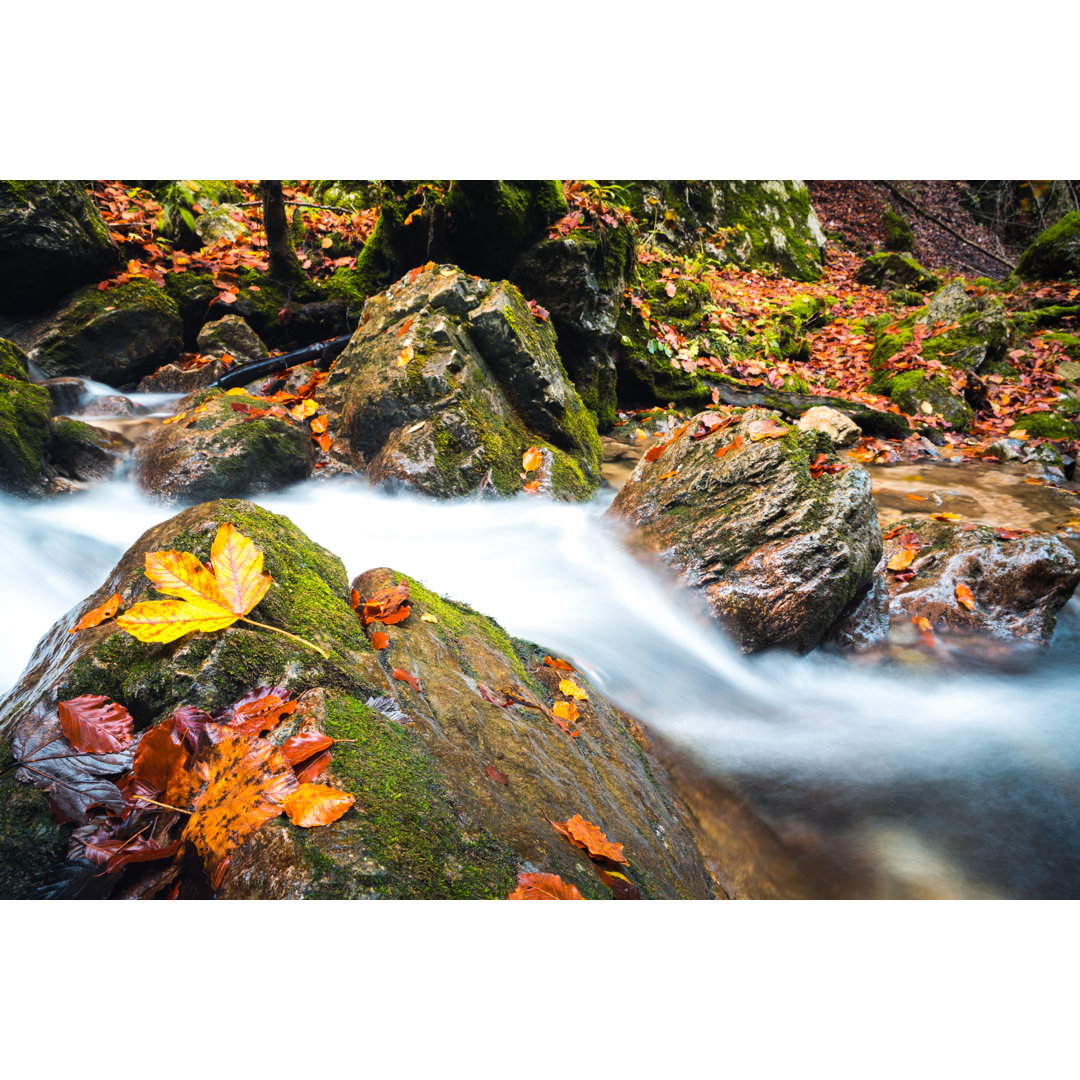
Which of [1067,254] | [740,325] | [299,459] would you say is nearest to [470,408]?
[299,459]

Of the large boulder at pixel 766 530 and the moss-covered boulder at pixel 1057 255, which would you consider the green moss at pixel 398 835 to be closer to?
the large boulder at pixel 766 530

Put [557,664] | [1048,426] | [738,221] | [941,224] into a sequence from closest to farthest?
[557,664], [1048,426], [738,221], [941,224]

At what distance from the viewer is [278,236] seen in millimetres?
7312

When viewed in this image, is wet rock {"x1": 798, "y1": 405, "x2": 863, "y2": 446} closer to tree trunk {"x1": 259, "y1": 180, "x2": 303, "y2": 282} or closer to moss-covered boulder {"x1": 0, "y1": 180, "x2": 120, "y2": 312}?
tree trunk {"x1": 259, "y1": 180, "x2": 303, "y2": 282}

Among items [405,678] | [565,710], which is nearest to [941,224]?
[565,710]

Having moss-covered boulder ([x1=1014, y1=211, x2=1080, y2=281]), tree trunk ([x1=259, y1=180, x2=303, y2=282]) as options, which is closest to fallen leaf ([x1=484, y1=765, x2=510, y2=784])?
tree trunk ([x1=259, y1=180, x2=303, y2=282])

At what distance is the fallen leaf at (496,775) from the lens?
5.38ft

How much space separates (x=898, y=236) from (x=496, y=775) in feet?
67.8

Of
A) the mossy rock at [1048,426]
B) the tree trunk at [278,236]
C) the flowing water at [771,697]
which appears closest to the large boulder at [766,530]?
the flowing water at [771,697]

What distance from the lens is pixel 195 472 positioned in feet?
15.8

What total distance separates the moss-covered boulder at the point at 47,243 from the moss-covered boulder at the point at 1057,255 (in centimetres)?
1683

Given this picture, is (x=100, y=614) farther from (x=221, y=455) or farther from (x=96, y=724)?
(x=221, y=455)

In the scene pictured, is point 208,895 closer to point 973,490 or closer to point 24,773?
point 24,773

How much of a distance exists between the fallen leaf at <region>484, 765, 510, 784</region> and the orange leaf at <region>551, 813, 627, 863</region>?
179 millimetres
